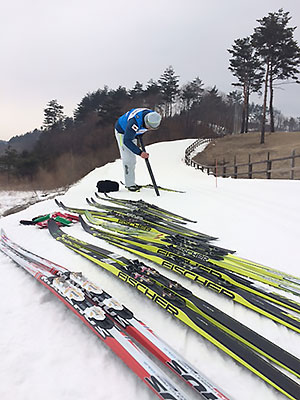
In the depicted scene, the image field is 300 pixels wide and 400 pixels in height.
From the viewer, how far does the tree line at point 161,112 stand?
76.5ft

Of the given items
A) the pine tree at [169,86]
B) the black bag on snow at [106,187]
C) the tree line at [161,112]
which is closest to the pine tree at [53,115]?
the tree line at [161,112]

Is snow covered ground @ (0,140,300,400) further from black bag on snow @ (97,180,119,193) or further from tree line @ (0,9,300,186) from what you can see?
tree line @ (0,9,300,186)

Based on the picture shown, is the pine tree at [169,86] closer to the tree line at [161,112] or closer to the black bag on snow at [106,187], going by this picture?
the tree line at [161,112]

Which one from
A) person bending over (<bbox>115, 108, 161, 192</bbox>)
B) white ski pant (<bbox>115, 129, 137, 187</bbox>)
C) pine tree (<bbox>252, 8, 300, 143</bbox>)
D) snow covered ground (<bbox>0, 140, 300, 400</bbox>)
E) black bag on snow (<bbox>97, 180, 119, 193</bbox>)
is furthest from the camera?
pine tree (<bbox>252, 8, 300, 143</bbox>)

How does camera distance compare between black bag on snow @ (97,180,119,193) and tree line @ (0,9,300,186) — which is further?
tree line @ (0,9,300,186)

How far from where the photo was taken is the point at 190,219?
4.27 m

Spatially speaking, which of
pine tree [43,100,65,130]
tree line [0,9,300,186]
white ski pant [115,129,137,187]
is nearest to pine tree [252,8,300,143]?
tree line [0,9,300,186]

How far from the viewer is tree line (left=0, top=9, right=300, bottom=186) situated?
918 inches

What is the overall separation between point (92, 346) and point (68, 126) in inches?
2180

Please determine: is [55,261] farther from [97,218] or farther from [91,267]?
[97,218]

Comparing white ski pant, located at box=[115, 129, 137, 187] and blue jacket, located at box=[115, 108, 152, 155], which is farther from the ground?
blue jacket, located at box=[115, 108, 152, 155]

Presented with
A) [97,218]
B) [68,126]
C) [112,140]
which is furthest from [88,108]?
[97,218]

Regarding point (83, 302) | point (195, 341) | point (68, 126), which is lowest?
point (195, 341)

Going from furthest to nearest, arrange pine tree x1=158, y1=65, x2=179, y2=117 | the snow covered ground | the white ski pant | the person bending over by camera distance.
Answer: pine tree x1=158, y1=65, x2=179, y2=117
the white ski pant
the person bending over
the snow covered ground
